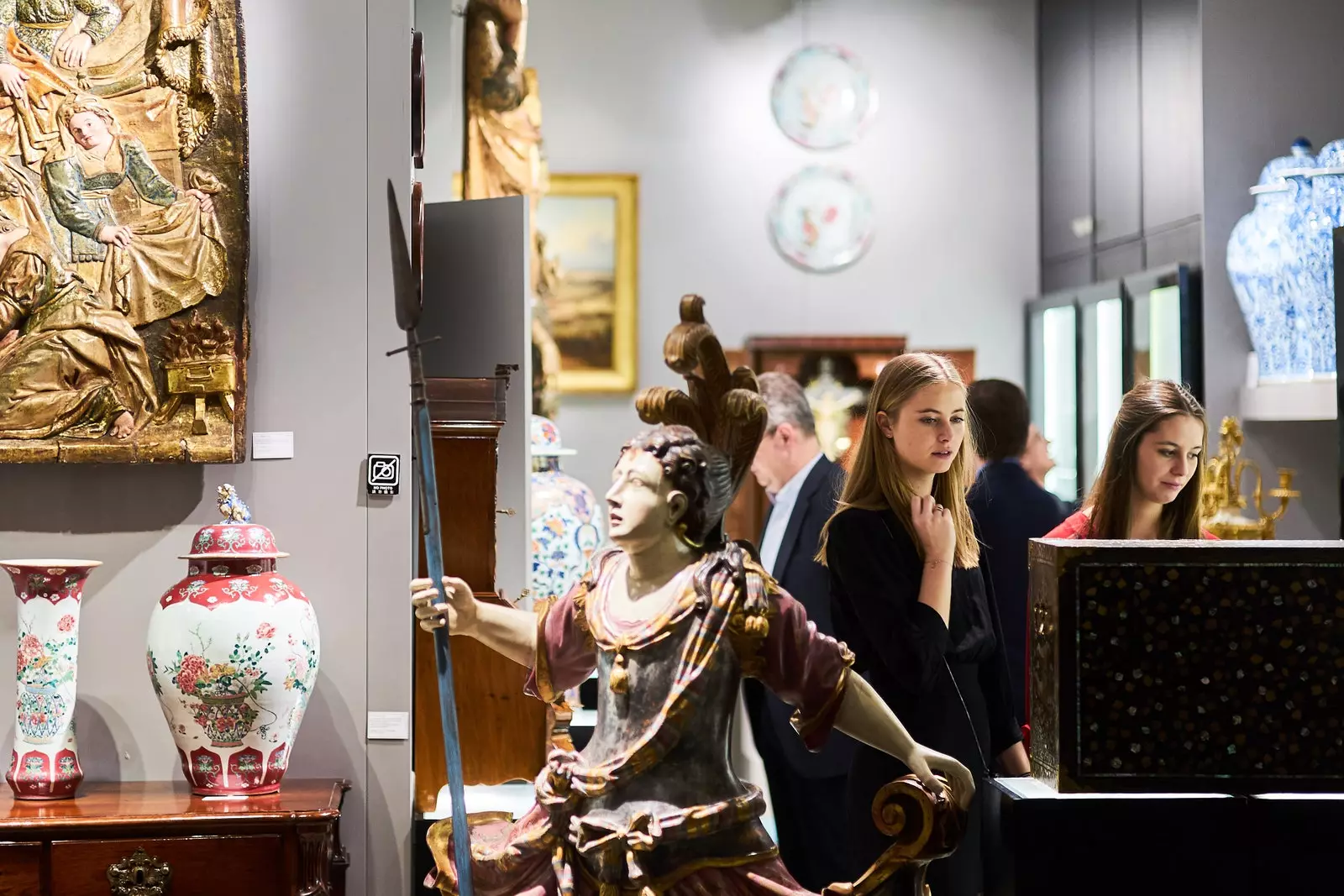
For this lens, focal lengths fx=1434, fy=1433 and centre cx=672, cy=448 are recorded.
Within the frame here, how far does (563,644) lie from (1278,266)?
3476mm

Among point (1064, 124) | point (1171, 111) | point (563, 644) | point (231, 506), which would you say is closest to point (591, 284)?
point (1064, 124)

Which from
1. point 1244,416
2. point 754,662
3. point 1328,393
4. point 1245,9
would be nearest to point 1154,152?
point 1245,9

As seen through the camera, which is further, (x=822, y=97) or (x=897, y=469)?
(x=822, y=97)

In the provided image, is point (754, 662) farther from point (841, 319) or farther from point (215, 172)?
point (841, 319)

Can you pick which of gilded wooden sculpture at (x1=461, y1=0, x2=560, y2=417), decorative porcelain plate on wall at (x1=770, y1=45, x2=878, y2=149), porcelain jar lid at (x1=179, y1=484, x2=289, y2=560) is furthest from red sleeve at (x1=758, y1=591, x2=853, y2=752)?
decorative porcelain plate on wall at (x1=770, y1=45, x2=878, y2=149)

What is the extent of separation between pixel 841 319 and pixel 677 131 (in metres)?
1.42

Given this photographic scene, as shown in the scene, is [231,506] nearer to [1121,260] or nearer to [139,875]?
[139,875]

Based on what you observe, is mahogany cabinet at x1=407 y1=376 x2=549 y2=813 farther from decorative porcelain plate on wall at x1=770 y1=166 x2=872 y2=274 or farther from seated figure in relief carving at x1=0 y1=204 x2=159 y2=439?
decorative porcelain plate on wall at x1=770 y1=166 x2=872 y2=274

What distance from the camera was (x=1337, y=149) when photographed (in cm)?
450

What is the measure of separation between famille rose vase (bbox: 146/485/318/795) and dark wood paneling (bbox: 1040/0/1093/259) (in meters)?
5.54

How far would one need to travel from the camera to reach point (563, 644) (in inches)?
90.0

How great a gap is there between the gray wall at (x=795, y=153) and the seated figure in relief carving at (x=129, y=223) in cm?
467

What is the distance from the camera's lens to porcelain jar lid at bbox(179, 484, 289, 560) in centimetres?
310

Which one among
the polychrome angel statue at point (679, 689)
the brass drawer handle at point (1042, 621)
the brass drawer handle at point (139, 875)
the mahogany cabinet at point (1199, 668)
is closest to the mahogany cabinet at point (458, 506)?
the brass drawer handle at point (139, 875)
